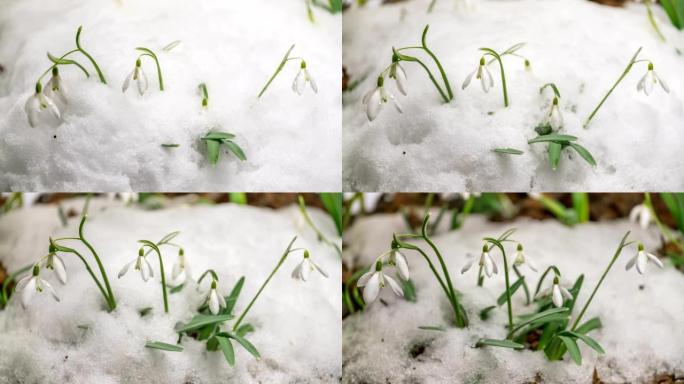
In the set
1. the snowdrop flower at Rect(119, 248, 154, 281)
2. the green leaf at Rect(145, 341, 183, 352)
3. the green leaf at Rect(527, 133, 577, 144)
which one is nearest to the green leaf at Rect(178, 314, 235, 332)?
the green leaf at Rect(145, 341, 183, 352)

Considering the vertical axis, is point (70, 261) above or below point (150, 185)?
below

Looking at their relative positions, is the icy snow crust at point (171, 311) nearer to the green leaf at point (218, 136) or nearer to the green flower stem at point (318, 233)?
the green flower stem at point (318, 233)

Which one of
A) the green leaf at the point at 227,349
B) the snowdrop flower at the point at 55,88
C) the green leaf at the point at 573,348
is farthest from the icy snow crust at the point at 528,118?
the snowdrop flower at the point at 55,88

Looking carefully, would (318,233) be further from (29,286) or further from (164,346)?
(29,286)

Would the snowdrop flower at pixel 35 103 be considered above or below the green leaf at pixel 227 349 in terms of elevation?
above

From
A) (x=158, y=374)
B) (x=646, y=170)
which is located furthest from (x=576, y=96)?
(x=158, y=374)

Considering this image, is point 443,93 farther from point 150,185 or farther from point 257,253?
point 150,185
